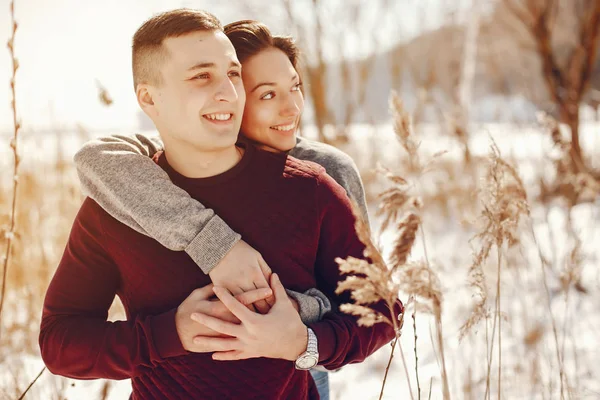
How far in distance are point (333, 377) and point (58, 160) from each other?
2.21 m

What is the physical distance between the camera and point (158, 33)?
1346mm

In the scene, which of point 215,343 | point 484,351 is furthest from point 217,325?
point 484,351

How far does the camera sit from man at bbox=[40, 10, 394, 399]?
1.23 meters

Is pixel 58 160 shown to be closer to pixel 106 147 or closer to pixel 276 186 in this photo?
pixel 106 147

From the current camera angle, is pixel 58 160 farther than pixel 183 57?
Yes

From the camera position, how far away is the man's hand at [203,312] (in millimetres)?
1210

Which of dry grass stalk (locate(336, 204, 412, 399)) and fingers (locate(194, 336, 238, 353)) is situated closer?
dry grass stalk (locate(336, 204, 412, 399))

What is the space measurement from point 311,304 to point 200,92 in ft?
1.84

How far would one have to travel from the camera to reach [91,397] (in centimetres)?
268

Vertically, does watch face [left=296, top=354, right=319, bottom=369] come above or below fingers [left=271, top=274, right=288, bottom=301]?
below

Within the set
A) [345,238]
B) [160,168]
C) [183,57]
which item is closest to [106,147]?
[160,168]

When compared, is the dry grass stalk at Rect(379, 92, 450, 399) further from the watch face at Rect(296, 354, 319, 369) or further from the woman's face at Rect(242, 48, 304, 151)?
the woman's face at Rect(242, 48, 304, 151)

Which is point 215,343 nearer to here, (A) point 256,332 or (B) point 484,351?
(A) point 256,332

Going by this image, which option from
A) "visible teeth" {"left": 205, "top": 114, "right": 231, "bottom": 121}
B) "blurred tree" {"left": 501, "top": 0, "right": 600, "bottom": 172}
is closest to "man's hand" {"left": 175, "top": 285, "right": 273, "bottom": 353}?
"visible teeth" {"left": 205, "top": 114, "right": 231, "bottom": 121}
